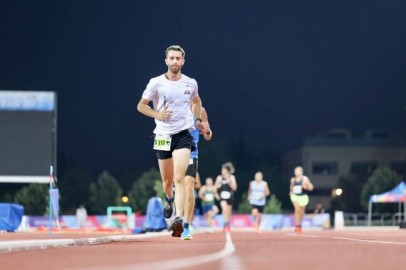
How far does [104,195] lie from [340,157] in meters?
35.4

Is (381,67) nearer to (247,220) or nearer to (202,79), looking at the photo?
(202,79)

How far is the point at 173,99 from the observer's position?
37.3 feet

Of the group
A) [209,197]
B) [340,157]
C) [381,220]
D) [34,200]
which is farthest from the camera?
[340,157]

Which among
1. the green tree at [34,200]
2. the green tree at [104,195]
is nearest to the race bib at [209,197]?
the green tree at [34,200]

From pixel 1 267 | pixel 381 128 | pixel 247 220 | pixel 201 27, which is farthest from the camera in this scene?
pixel 381 128

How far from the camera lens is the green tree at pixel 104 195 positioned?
4631 inches

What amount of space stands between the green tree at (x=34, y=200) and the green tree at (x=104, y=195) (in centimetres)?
999

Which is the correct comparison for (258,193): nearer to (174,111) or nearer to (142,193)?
(174,111)

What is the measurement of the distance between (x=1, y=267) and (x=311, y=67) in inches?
6084

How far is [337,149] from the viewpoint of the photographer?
136875 mm

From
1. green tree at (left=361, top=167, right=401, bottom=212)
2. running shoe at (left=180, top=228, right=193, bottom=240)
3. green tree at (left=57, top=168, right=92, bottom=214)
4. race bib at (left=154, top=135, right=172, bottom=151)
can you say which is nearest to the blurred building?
green tree at (left=361, top=167, right=401, bottom=212)

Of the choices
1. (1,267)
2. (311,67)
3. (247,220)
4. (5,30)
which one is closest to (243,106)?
(311,67)

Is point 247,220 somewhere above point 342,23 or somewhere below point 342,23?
below

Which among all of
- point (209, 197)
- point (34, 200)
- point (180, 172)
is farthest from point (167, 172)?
point (34, 200)
